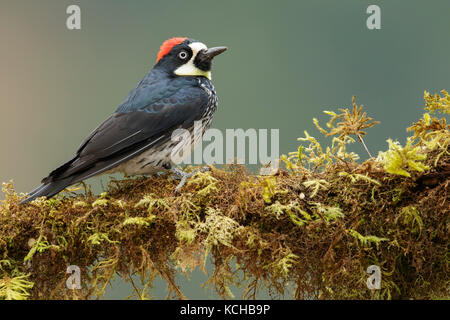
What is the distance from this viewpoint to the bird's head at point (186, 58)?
3.87 meters

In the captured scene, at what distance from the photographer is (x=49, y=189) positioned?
107 inches

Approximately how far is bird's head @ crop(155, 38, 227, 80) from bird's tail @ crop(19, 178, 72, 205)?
1.42m

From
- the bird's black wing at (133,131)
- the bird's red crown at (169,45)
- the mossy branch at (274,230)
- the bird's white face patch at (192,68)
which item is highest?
the bird's red crown at (169,45)

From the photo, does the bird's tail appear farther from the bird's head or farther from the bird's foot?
the bird's head

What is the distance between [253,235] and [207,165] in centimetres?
57

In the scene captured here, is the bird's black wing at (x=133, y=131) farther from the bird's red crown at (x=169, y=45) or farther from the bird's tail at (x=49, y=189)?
the bird's red crown at (x=169, y=45)

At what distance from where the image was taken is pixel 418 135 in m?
2.36

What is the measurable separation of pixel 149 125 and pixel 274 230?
1340 mm

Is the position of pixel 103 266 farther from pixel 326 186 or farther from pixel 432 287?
pixel 432 287

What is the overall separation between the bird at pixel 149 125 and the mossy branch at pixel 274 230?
36 centimetres

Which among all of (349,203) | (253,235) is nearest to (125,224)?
(253,235)

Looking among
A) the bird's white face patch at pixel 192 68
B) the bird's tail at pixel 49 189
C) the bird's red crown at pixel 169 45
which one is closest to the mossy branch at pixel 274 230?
Result: the bird's tail at pixel 49 189

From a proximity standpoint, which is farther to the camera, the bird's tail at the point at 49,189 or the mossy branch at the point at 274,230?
the bird's tail at the point at 49,189

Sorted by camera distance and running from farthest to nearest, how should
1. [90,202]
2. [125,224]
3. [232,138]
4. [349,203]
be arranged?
1. [232,138]
2. [90,202]
3. [125,224]
4. [349,203]
